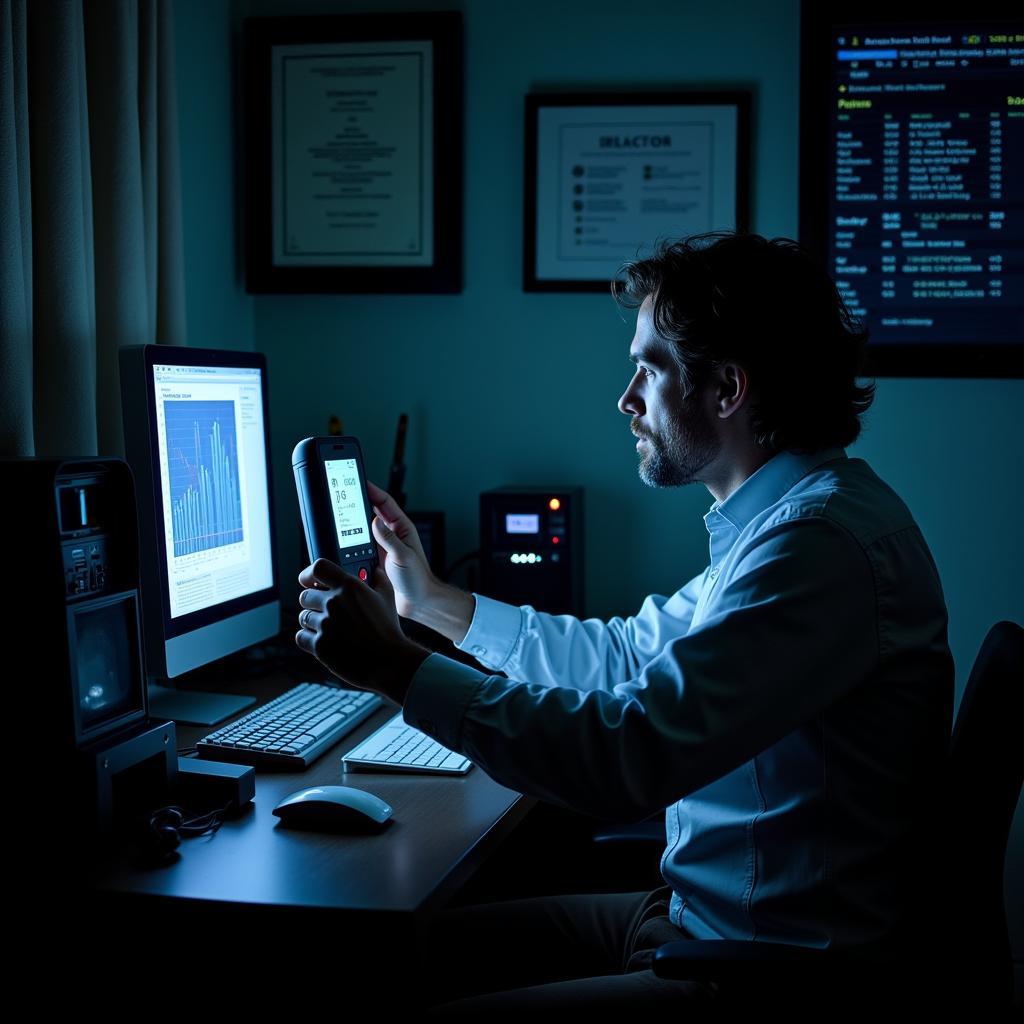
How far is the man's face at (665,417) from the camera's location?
145 centimetres

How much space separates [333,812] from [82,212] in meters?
1.02

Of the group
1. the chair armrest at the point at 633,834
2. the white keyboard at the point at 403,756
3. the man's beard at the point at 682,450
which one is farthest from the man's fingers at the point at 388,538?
the chair armrest at the point at 633,834

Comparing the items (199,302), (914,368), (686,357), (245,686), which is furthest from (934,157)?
(245,686)

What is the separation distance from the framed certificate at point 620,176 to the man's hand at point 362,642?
4.36 ft

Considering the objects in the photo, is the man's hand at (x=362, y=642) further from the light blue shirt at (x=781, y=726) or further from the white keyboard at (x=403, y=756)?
the white keyboard at (x=403, y=756)

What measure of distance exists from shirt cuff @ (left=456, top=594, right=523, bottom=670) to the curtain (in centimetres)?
65

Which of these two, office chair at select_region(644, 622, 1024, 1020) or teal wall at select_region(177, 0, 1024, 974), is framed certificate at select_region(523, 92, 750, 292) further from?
office chair at select_region(644, 622, 1024, 1020)

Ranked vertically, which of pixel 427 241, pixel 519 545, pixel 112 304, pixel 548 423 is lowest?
pixel 519 545

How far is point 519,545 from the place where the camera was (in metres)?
2.15

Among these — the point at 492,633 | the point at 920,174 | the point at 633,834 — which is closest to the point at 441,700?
the point at 633,834

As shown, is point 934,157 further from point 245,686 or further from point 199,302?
point 245,686

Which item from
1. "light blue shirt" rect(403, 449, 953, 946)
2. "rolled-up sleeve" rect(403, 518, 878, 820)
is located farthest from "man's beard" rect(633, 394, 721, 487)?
"rolled-up sleeve" rect(403, 518, 878, 820)

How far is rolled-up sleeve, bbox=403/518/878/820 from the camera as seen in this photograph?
1063 mm

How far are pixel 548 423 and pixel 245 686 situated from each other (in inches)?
36.8
